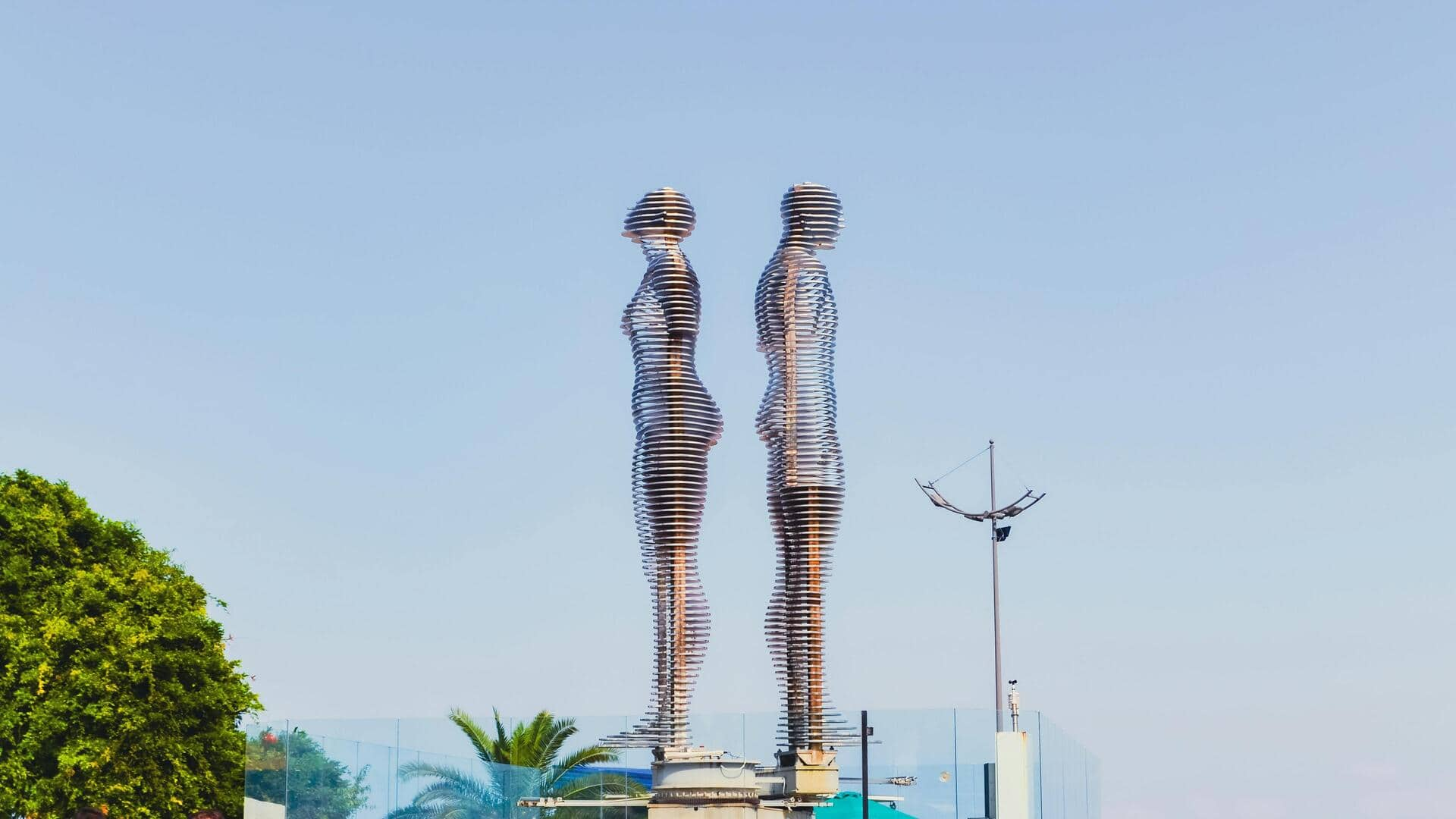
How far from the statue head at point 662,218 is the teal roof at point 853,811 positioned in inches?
467

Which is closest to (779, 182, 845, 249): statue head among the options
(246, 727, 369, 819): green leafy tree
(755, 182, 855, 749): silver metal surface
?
(755, 182, 855, 749): silver metal surface

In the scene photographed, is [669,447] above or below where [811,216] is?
below

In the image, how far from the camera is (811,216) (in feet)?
122

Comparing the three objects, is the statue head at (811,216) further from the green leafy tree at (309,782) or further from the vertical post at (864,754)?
the green leafy tree at (309,782)

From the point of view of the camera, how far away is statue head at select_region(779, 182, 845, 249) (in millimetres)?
37031

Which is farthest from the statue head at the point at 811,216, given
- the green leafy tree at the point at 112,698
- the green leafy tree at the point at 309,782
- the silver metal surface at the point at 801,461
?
the green leafy tree at the point at 112,698

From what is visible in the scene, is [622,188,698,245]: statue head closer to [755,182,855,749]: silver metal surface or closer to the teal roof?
[755,182,855,749]: silver metal surface

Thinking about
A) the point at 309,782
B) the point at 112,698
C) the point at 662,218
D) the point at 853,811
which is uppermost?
the point at 662,218

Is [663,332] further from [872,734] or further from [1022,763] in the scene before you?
[1022,763]

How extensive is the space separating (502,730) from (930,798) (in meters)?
12.3

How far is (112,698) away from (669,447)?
56.3ft

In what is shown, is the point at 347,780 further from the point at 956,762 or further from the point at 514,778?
the point at 956,762

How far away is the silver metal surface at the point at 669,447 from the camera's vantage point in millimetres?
35125

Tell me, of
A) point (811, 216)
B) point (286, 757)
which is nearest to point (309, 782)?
point (286, 757)
